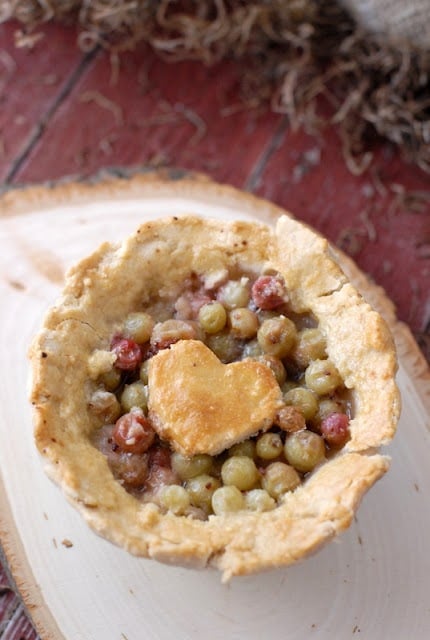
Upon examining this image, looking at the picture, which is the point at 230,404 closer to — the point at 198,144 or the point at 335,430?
the point at 335,430

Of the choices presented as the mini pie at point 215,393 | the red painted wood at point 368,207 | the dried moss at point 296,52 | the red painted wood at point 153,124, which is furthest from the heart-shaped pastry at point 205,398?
the dried moss at point 296,52

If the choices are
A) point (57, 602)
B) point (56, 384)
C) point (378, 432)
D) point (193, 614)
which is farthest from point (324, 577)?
point (56, 384)

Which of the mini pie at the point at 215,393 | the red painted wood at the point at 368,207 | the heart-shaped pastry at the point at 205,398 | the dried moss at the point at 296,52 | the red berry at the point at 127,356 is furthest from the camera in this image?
the dried moss at the point at 296,52

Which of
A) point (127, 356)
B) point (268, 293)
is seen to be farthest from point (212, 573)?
point (268, 293)

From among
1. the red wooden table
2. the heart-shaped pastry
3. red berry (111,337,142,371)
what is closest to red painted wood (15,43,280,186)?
the red wooden table

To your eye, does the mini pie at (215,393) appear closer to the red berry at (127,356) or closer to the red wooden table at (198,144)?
the red berry at (127,356)

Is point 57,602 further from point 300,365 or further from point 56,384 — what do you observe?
point 300,365
